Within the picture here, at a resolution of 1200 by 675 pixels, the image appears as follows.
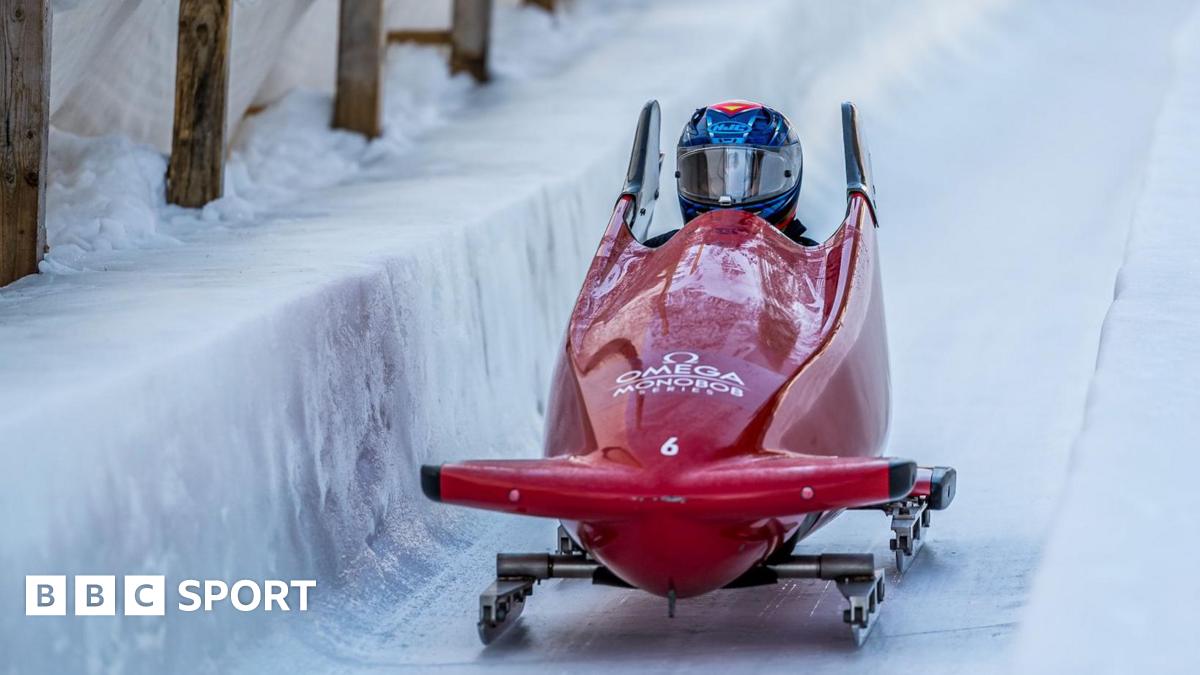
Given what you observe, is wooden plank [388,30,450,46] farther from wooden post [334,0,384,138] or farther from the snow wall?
the snow wall

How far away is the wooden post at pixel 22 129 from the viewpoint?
4770 mm

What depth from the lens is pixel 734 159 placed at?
4.84 meters

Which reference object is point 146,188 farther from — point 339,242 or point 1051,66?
point 1051,66

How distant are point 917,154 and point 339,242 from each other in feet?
17.9

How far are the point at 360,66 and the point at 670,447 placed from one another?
5.06 meters

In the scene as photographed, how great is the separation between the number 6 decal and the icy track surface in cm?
56

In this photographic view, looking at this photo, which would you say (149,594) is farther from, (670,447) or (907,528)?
(907,528)

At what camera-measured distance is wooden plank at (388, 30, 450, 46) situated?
9961 mm

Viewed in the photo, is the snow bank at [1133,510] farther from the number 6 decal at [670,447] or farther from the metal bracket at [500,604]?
the metal bracket at [500,604]

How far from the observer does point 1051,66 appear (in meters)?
12.4

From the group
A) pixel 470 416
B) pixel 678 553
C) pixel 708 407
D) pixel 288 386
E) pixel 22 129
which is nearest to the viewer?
pixel 678 553

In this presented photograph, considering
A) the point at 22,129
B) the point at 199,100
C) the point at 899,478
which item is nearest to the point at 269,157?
the point at 199,100

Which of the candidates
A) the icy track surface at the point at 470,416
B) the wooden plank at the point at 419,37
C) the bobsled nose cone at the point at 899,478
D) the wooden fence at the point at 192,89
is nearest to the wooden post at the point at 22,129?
the wooden fence at the point at 192,89

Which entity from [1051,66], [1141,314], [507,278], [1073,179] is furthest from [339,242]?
[1051,66]
